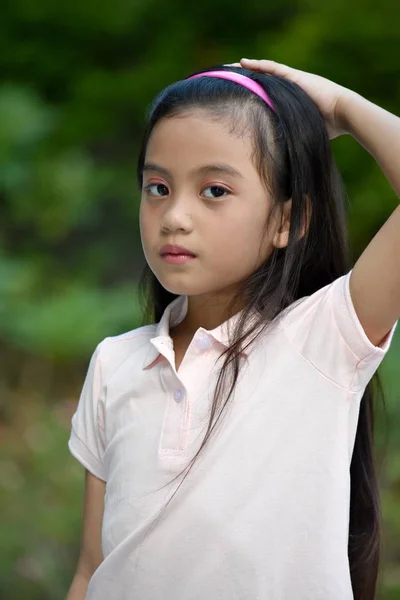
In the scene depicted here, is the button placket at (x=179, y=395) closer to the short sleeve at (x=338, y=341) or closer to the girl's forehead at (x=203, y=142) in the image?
the short sleeve at (x=338, y=341)

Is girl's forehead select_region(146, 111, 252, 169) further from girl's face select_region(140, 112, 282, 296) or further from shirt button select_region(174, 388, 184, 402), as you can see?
shirt button select_region(174, 388, 184, 402)

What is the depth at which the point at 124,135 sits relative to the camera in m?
3.68

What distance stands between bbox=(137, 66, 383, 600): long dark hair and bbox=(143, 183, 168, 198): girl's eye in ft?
0.33

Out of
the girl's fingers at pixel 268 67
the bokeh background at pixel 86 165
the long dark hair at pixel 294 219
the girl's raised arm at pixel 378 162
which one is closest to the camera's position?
the girl's raised arm at pixel 378 162

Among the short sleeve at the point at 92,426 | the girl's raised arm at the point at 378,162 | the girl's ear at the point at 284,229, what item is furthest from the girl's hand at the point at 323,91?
the short sleeve at the point at 92,426

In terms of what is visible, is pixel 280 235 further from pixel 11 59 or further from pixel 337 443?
pixel 11 59

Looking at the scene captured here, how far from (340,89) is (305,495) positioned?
0.62 m

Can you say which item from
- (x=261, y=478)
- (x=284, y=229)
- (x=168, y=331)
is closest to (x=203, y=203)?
(x=284, y=229)

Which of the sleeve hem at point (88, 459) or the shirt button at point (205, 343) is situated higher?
the shirt button at point (205, 343)

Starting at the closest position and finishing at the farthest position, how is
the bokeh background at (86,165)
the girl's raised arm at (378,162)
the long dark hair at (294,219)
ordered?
the girl's raised arm at (378,162), the long dark hair at (294,219), the bokeh background at (86,165)

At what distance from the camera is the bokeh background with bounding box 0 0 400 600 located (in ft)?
9.43

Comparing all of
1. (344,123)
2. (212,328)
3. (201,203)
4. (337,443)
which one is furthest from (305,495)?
(344,123)

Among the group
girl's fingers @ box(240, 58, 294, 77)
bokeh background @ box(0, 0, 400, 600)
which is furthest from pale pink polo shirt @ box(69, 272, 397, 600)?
bokeh background @ box(0, 0, 400, 600)

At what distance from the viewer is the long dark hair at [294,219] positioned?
133cm
